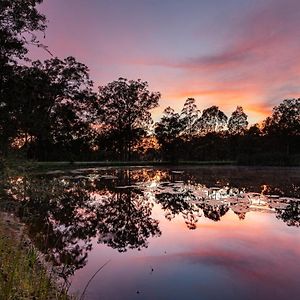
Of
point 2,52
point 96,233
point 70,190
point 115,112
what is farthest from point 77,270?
point 115,112

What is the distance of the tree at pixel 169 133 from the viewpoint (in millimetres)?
81438

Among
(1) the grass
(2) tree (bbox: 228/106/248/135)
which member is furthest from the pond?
(2) tree (bbox: 228/106/248/135)

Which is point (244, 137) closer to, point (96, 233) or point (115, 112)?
point (115, 112)

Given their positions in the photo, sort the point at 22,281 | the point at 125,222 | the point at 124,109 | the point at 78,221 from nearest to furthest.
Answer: the point at 22,281 < the point at 78,221 < the point at 125,222 < the point at 124,109

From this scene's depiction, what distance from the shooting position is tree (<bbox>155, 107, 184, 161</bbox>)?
81.4 m

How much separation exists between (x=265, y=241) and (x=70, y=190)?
14.2 m

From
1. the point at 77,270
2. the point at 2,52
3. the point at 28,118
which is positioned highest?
the point at 2,52

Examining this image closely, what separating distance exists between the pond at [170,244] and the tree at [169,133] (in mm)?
61780

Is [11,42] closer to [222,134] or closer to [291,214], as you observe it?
[291,214]

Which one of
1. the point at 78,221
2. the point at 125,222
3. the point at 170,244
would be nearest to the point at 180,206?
the point at 125,222

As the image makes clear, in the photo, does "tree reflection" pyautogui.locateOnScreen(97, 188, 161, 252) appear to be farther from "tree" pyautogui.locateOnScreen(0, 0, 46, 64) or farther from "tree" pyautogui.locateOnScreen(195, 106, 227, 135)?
"tree" pyautogui.locateOnScreen(195, 106, 227, 135)

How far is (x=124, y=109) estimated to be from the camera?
76.1 metres

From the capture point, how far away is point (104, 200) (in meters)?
19.0

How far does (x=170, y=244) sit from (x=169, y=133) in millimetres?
71619
